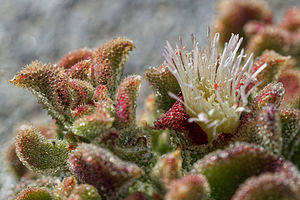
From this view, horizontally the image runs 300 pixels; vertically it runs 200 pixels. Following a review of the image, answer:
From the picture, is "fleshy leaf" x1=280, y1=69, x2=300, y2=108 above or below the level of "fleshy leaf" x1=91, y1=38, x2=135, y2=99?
below

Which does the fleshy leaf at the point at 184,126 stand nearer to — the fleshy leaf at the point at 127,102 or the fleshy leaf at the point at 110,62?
the fleshy leaf at the point at 127,102

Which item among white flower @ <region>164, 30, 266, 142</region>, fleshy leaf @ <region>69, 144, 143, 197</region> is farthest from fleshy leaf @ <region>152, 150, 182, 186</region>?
white flower @ <region>164, 30, 266, 142</region>

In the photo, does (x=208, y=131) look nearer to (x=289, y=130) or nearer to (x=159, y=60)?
(x=289, y=130)

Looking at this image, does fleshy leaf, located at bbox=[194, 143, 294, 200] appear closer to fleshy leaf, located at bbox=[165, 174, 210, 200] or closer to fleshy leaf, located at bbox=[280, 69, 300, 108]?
fleshy leaf, located at bbox=[165, 174, 210, 200]

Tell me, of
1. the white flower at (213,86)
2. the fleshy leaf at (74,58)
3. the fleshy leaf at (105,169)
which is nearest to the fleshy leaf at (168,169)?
the fleshy leaf at (105,169)

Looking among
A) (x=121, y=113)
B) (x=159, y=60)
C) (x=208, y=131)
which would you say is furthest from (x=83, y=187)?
(x=159, y=60)

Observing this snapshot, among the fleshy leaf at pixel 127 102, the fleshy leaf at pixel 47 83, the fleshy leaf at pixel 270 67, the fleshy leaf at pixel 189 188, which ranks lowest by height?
the fleshy leaf at pixel 189 188
